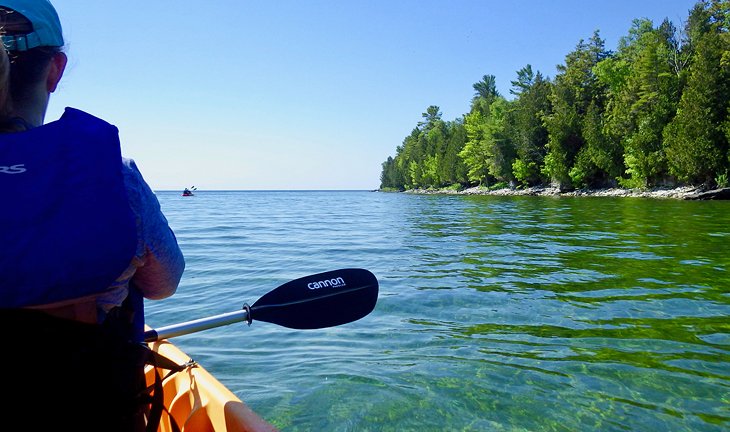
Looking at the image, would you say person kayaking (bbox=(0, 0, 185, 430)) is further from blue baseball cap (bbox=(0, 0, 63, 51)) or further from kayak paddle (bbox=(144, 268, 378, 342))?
kayak paddle (bbox=(144, 268, 378, 342))

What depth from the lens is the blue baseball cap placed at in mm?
1434

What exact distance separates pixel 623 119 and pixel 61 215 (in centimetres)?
5378

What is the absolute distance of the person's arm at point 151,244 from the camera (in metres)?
1.47

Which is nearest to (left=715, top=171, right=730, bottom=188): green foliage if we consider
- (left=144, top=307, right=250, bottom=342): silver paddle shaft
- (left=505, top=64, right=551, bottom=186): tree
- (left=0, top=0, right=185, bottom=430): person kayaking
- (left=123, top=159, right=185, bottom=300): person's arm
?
(left=505, top=64, right=551, bottom=186): tree

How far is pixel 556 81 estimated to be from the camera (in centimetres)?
6250

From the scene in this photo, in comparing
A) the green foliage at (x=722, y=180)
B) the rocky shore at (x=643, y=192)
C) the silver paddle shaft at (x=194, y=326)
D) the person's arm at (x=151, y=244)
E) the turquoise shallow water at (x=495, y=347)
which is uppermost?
the person's arm at (x=151, y=244)

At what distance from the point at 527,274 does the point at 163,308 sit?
5959 millimetres

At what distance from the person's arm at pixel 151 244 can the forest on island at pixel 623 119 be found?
42300 mm

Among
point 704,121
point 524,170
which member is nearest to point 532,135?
point 524,170

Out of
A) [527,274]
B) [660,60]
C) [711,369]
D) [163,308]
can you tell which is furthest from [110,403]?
[660,60]

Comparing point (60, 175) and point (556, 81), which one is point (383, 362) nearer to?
point (60, 175)

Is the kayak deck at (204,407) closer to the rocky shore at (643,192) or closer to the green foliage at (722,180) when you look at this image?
the rocky shore at (643,192)

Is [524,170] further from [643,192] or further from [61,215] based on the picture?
[61,215]

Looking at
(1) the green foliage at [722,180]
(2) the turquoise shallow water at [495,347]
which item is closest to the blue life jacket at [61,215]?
(2) the turquoise shallow water at [495,347]
